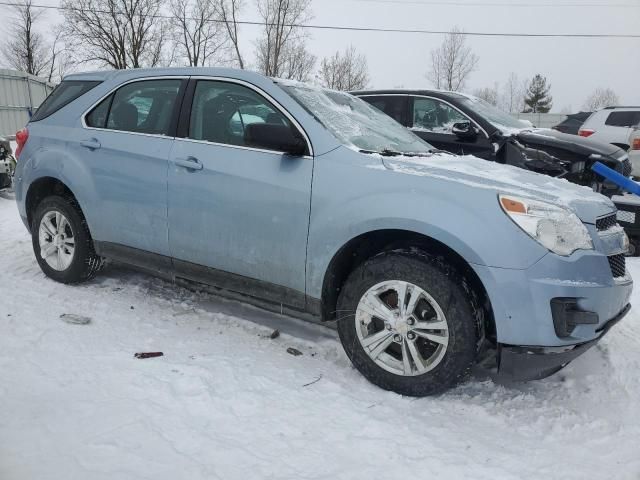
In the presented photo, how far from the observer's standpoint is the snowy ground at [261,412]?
7.20 feet

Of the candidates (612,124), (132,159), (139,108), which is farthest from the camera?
(612,124)

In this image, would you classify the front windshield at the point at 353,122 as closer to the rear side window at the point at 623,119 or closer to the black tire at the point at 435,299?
the black tire at the point at 435,299

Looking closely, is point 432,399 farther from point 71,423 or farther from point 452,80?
point 452,80

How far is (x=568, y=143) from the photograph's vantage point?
6.36m

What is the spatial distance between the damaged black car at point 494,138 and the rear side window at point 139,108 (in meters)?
3.81

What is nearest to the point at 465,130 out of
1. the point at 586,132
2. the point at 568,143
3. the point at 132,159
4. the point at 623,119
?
the point at 568,143

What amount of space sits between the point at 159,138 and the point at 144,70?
2.37 feet

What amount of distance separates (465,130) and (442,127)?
1.58 ft

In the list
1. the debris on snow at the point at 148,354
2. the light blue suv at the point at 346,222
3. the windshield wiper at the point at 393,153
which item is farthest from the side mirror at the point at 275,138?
the debris on snow at the point at 148,354

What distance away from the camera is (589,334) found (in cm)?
253

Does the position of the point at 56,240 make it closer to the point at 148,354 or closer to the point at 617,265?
the point at 148,354

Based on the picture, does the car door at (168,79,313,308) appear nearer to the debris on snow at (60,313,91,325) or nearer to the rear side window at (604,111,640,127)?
the debris on snow at (60,313,91,325)

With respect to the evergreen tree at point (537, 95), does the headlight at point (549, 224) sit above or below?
below

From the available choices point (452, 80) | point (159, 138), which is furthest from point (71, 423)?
point (452, 80)
